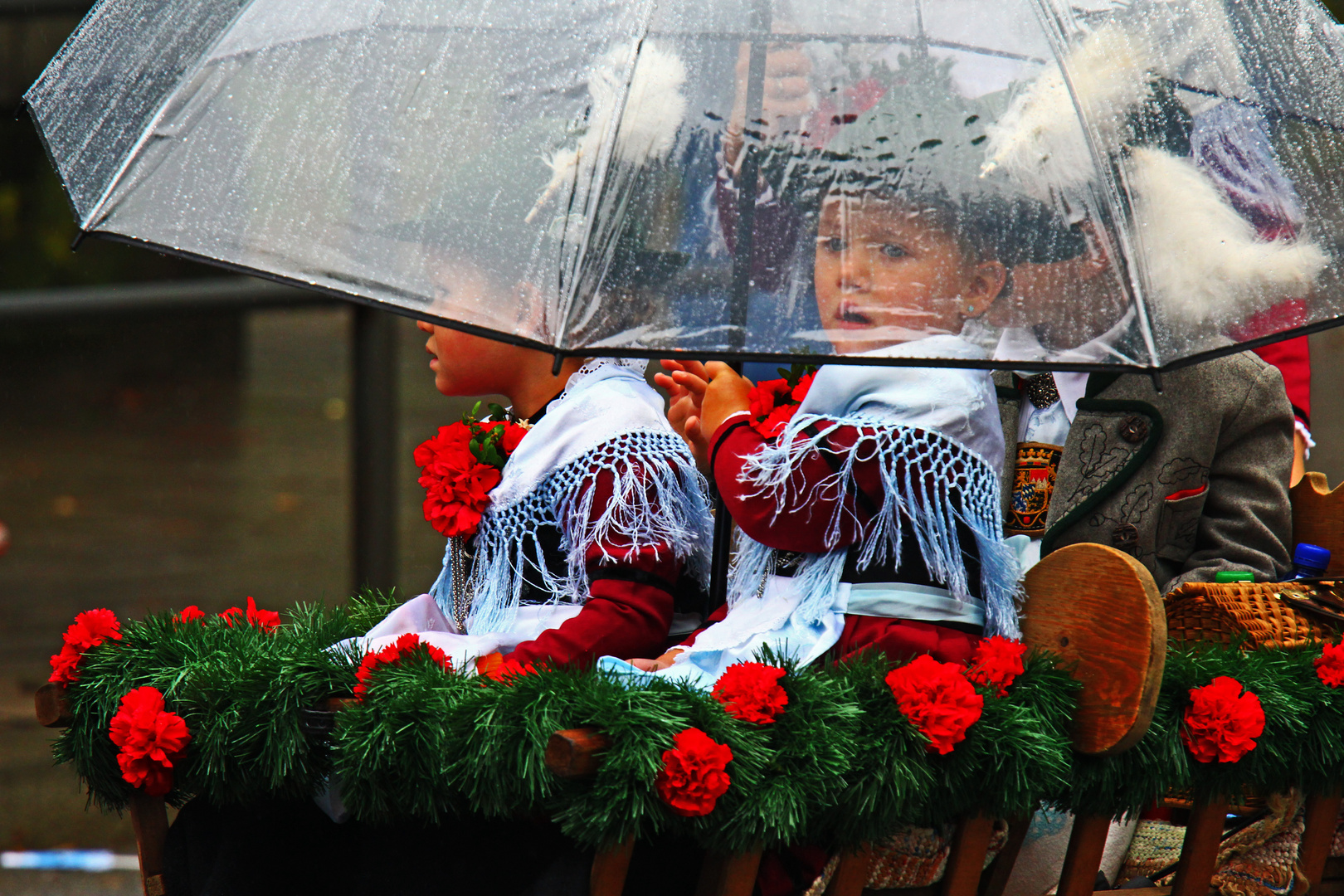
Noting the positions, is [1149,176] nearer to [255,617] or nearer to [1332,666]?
[1332,666]

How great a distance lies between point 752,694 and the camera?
6.28ft

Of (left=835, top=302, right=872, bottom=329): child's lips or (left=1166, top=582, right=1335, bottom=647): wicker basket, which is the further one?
(left=1166, top=582, right=1335, bottom=647): wicker basket

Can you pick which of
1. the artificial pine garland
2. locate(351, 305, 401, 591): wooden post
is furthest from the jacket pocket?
locate(351, 305, 401, 591): wooden post

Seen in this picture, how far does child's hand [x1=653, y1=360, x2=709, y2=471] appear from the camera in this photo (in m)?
2.44

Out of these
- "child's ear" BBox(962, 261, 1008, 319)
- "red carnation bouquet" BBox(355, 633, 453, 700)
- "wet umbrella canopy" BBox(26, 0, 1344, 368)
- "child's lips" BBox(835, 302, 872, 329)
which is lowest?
"red carnation bouquet" BBox(355, 633, 453, 700)

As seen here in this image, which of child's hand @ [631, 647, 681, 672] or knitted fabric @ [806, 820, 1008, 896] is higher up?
child's hand @ [631, 647, 681, 672]

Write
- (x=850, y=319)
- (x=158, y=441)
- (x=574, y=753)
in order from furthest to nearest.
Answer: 1. (x=158, y=441)
2. (x=850, y=319)
3. (x=574, y=753)

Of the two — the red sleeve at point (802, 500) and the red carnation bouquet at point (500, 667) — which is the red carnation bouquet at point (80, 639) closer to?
the red carnation bouquet at point (500, 667)

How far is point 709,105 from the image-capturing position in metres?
1.92

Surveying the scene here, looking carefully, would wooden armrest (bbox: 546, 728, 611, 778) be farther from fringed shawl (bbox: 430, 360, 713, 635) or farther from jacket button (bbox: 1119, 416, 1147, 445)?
jacket button (bbox: 1119, 416, 1147, 445)

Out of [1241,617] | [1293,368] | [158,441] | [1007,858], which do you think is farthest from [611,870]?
[158,441]

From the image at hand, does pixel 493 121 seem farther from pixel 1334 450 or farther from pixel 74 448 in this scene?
pixel 74 448

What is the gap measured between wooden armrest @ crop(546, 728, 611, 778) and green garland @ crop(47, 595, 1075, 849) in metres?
0.02

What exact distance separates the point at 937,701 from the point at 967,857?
0.31 m
